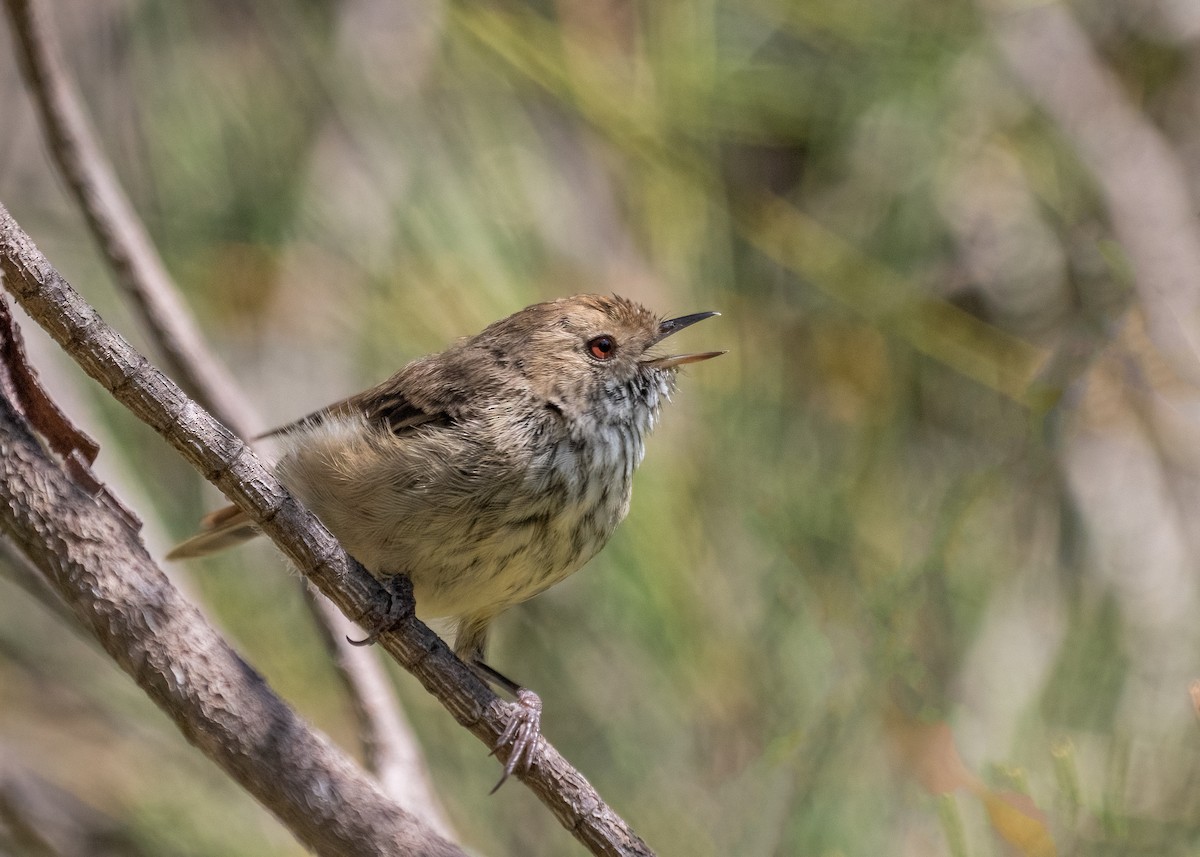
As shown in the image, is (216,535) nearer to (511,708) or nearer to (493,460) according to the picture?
(493,460)

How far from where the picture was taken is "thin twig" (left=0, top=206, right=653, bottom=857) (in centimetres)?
164

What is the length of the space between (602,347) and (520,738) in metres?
1.03

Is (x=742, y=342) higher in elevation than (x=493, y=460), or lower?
higher

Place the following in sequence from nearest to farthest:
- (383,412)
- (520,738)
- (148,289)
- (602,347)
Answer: (520,738), (148,289), (383,412), (602,347)

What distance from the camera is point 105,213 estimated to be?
2621 mm

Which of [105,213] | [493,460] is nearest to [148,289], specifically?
[105,213]

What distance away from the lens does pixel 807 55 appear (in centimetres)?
329

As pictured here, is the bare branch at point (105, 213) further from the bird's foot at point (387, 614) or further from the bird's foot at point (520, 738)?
the bird's foot at point (520, 738)

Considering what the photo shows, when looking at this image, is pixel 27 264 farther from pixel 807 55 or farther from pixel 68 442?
pixel 807 55

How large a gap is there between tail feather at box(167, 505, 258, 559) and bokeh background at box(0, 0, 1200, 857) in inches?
3.7

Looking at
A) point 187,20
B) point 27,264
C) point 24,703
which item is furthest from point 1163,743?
point 187,20

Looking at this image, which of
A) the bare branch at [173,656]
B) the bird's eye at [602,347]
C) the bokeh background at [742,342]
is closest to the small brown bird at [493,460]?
the bird's eye at [602,347]

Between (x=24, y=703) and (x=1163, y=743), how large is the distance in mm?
2760

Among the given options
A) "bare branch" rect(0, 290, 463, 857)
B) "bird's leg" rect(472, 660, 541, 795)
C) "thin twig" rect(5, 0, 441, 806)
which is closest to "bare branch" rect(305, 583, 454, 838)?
"thin twig" rect(5, 0, 441, 806)
